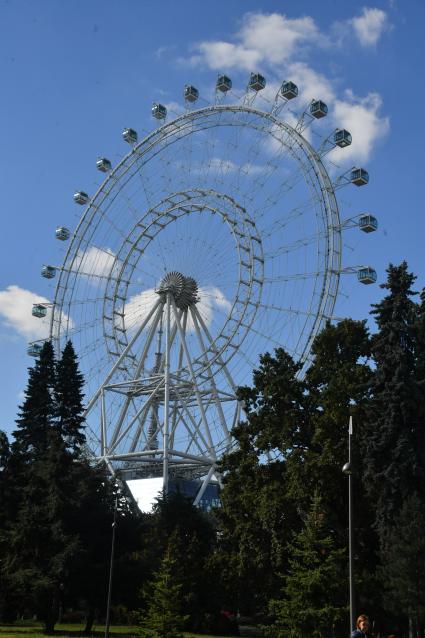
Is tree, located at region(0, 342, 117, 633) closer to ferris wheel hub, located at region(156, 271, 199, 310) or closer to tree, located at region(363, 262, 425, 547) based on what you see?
ferris wheel hub, located at region(156, 271, 199, 310)

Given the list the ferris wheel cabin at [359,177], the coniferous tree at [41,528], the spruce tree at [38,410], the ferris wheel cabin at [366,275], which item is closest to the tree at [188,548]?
the coniferous tree at [41,528]

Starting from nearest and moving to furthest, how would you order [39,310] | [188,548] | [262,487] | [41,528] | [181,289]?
[262,487]
[41,528]
[188,548]
[181,289]
[39,310]

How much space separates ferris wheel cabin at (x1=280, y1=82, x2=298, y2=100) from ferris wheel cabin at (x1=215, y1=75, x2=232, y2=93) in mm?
4594

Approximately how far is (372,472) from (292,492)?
4.29 metres

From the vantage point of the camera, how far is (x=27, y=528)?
4512cm

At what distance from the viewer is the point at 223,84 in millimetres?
59844

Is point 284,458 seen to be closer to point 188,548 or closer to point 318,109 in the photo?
point 188,548

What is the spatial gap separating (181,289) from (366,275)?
1400 centimetres

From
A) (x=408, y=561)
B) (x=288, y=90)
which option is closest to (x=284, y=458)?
(x=408, y=561)

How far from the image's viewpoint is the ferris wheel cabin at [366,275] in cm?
5462

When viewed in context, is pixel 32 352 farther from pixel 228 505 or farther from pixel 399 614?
pixel 399 614

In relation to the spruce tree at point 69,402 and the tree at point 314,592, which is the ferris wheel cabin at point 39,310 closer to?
the spruce tree at point 69,402

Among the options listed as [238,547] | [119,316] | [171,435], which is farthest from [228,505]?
[119,316]

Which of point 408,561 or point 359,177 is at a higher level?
point 359,177
